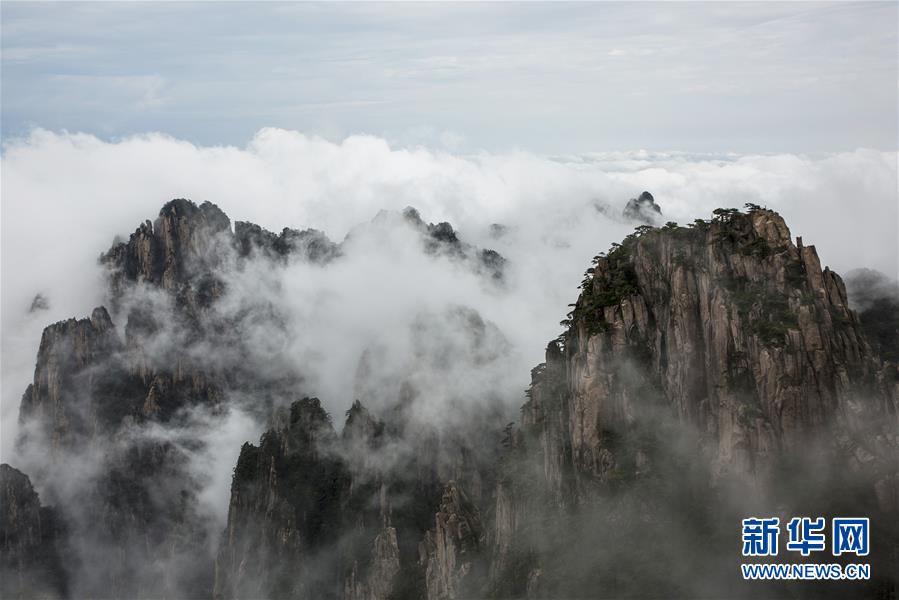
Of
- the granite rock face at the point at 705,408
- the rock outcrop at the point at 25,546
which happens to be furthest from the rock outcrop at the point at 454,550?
the rock outcrop at the point at 25,546

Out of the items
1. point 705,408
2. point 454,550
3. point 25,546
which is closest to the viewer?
point 705,408

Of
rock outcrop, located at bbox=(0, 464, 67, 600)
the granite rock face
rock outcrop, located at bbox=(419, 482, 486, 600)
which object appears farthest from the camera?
rock outcrop, located at bbox=(0, 464, 67, 600)

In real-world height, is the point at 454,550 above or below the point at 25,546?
below

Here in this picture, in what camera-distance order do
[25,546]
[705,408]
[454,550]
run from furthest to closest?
[25,546] < [454,550] < [705,408]

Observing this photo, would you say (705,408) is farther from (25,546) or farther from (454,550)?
(25,546)

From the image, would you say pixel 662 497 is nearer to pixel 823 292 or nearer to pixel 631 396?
pixel 631 396

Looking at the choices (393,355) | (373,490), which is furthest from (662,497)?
(393,355)

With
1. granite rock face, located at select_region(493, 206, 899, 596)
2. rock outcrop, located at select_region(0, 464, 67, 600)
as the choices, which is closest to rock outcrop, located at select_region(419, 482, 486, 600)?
granite rock face, located at select_region(493, 206, 899, 596)

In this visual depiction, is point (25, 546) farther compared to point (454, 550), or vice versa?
point (25, 546)

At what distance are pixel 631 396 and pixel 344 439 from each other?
300 ft

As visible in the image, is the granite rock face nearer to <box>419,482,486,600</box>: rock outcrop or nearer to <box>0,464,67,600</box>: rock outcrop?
<box>419,482,486,600</box>: rock outcrop

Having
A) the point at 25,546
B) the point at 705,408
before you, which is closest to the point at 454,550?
the point at 705,408

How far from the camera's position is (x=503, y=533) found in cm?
10262

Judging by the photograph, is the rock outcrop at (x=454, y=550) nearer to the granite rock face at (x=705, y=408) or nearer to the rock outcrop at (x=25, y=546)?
the granite rock face at (x=705, y=408)
